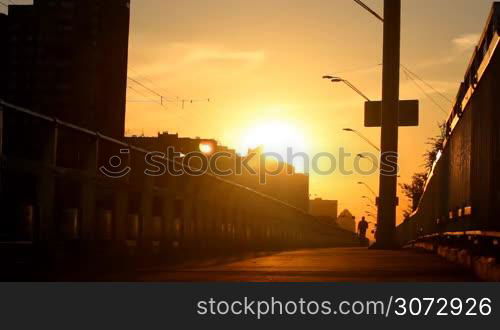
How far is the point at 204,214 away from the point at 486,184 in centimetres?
1180

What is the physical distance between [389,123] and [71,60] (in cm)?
6290

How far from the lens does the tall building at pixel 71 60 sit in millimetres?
65162

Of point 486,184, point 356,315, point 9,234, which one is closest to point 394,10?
point 486,184

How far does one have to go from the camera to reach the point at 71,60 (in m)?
94.2

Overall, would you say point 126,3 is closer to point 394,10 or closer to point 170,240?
point 394,10

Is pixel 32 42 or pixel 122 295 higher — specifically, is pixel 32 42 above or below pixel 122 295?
above

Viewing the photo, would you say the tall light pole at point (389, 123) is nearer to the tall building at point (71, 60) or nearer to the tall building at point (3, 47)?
the tall building at point (71, 60)

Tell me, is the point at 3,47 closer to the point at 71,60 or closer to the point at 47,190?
the point at 71,60

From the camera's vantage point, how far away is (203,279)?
11.3m

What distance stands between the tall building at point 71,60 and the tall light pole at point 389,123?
83.3 feet

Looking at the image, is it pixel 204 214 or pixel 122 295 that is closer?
pixel 122 295

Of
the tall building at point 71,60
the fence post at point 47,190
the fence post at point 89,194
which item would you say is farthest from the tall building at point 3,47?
the fence post at point 47,190

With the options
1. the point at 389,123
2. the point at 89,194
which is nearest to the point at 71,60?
the point at 389,123

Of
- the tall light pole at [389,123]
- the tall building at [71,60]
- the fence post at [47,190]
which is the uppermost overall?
the tall building at [71,60]
